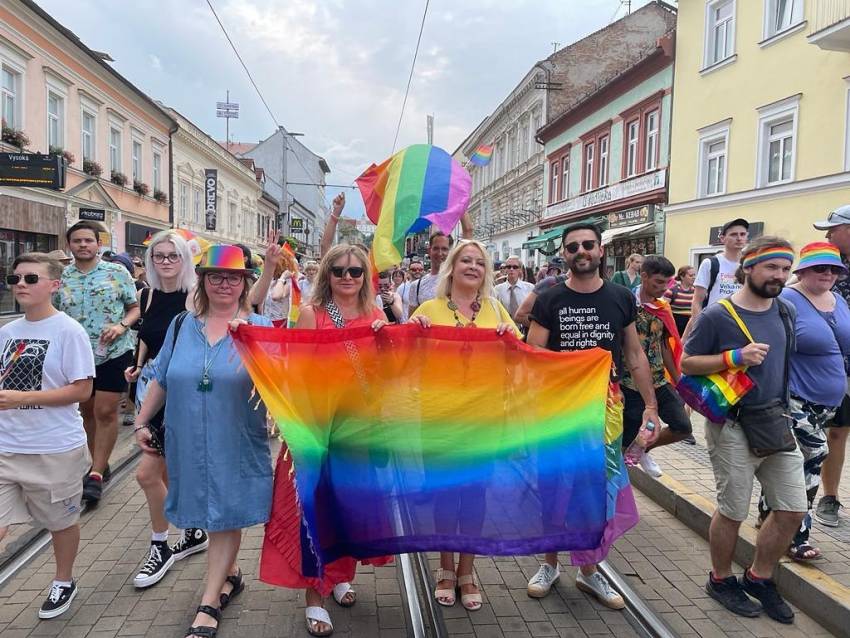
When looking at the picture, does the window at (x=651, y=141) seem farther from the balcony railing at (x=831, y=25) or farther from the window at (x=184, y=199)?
the window at (x=184, y=199)

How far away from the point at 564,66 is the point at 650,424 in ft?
101

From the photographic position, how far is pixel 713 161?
1777cm

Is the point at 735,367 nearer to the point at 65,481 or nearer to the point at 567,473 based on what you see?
the point at 567,473

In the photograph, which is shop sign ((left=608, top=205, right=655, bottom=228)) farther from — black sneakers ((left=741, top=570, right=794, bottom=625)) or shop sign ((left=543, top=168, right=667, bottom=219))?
black sneakers ((left=741, top=570, right=794, bottom=625))

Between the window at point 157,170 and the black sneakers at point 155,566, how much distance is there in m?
27.8

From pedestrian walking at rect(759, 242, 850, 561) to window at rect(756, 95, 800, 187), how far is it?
41.5ft

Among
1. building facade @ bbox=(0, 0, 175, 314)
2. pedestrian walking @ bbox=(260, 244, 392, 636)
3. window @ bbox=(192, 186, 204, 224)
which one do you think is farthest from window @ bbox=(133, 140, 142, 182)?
pedestrian walking @ bbox=(260, 244, 392, 636)

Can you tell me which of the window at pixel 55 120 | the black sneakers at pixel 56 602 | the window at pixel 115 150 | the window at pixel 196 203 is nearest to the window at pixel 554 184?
the window at pixel 196 203

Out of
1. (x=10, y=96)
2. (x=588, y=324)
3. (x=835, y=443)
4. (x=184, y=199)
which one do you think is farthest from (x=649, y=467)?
(x=184, y=199)

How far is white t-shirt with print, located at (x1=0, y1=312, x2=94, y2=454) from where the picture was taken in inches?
120

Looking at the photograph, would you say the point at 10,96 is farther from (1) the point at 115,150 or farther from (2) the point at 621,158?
(2) the point at 621,158

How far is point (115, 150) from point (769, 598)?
1053 inches

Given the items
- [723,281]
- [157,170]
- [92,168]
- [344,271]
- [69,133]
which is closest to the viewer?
[344,271]

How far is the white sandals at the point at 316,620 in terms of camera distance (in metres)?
3.05
